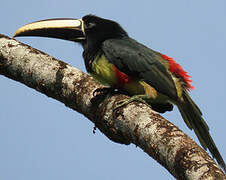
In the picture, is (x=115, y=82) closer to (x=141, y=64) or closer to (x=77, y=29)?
(x=141, y=64)

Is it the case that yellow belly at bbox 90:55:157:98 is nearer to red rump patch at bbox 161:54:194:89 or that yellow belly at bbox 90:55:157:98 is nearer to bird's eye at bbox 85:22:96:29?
red rump patch at bbox 161:54:194:89

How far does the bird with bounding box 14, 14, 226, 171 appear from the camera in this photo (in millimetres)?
5164

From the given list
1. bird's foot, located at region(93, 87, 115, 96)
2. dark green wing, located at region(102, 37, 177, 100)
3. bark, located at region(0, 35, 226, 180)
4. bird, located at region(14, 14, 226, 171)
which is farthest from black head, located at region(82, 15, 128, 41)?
bark, located at region(0, 35, 226, 180)

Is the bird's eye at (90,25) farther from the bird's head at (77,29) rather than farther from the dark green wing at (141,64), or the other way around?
the dark green wing at (141,64)

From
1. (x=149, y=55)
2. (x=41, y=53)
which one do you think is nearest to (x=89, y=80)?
(x=41, y=53)

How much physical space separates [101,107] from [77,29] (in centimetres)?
224

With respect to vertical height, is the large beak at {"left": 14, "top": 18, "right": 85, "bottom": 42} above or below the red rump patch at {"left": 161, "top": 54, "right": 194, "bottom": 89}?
above

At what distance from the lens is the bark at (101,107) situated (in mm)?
3002

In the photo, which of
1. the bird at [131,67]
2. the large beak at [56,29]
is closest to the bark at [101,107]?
the bird at [131,67]

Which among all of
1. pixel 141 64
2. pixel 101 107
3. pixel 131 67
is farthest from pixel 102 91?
pixel 141 64

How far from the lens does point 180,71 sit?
5.61m

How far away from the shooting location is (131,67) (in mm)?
5191

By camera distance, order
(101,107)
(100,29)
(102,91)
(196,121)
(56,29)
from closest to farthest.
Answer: (101,107)
(102,91)
(196,121)
(56,29)
(100,29)

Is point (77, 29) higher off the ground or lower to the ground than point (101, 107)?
higher
